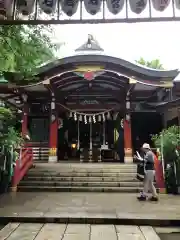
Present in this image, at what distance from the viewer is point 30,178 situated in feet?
38.4

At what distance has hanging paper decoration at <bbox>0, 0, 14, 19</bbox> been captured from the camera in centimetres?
574

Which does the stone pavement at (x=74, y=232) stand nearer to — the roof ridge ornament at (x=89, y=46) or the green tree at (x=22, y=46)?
the green tree at (x=22, y=46)

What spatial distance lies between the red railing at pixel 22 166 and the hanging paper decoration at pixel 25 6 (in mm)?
6905

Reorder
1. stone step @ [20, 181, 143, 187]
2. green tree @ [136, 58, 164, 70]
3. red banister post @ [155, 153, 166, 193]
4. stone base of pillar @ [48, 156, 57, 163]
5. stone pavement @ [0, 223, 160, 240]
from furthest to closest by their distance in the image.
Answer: green tree @ [136, 58, 164, 70], stone base of pillar @ [48, 156, 57, 163], stone step @ [20, 181, 143, 187], red banister post @ [155, 153, 166, 193], stone pavement @ [0, 223, 160, 240]

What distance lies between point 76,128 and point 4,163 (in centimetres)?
855

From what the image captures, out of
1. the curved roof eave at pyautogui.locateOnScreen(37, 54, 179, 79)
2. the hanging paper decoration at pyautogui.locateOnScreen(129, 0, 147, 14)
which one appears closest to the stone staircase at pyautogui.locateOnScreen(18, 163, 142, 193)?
the curved roof eave at pyautogui.locateOnScreen(37, 54, 179, 79)

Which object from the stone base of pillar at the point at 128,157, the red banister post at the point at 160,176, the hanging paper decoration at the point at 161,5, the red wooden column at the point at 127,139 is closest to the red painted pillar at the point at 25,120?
the red wooden column at the point at 127,139

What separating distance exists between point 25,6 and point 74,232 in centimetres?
523

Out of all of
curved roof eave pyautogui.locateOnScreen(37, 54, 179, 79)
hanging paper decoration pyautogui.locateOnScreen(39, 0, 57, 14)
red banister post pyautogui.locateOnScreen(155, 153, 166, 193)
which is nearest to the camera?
hanging paper decoration pyautogui.locateOnScreen(39, 0, 57, 14)

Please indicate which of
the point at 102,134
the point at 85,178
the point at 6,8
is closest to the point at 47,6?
the point at 6,8

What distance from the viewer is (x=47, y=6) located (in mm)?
Answer: 6379

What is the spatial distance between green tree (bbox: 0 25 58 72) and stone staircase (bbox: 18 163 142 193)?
539 cm

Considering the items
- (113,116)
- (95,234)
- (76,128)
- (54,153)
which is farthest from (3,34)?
(76,128)

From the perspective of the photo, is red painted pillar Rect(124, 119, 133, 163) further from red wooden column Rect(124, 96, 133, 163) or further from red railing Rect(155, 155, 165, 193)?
red railing Rect(155, 155, 165, 193)
